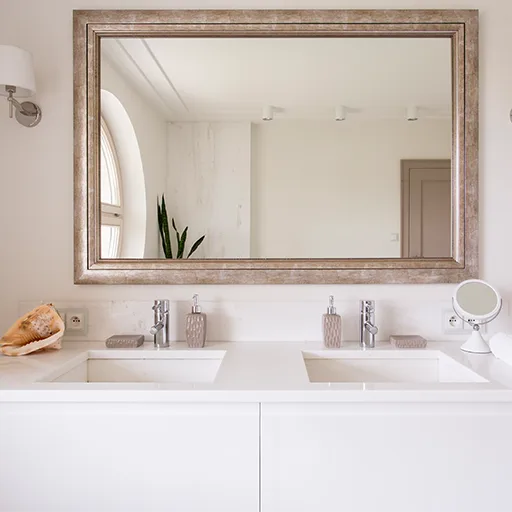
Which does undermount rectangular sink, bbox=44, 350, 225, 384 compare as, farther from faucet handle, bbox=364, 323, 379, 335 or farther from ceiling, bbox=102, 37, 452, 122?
ceiling, bbox=102, 37, 452, 122

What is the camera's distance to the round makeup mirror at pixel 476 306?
140cm

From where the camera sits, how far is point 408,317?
1565mm

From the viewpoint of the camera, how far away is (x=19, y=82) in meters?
1.42

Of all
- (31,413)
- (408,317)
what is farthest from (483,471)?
(31,413)

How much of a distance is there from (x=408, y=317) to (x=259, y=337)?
512 millimetres

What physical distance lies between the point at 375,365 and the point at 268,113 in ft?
2.93

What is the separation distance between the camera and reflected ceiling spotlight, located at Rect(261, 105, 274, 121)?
1.55m

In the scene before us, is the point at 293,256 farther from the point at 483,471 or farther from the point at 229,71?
the point at 483,471

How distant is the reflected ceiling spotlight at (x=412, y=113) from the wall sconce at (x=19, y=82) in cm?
123

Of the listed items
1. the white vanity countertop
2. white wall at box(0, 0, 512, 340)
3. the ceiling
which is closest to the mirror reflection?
the ceiling

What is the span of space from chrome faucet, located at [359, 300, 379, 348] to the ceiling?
0.63 m

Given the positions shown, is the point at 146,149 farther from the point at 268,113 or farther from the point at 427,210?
the point at 427,210

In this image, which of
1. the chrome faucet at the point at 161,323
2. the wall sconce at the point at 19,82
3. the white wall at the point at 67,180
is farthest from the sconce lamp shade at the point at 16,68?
the chrome faucet at the point at 161,323

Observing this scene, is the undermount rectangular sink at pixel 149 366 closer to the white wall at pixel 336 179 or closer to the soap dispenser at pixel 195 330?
the soap dispenser at pixel 195 330
